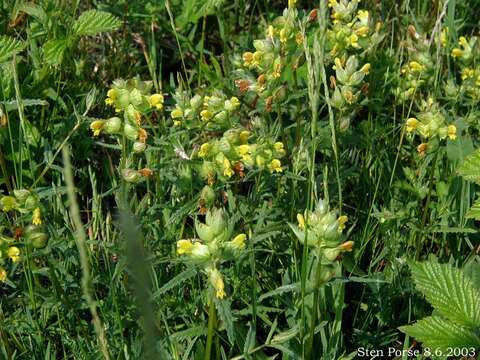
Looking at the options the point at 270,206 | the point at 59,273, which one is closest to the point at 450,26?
the point at 270,206

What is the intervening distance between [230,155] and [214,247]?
22.5 inches

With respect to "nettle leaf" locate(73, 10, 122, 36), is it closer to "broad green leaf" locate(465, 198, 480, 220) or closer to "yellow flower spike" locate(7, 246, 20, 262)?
"yellow flower spike" locate(7, 246, 20, 262)

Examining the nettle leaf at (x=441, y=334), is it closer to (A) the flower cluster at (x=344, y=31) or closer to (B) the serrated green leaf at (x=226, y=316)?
(B) the serrated green leaf at (x=226, y=316)

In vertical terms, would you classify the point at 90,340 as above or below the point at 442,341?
below

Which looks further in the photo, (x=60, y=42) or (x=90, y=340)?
(x=60, y=42)

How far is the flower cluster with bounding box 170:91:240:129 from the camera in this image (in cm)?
244

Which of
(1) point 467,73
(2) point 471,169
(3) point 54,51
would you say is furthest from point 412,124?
(3) point 54,51

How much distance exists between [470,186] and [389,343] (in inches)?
30.7

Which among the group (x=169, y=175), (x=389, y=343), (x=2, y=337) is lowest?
(x=389, y=343)

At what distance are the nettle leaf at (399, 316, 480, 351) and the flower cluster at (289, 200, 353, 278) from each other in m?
0.27

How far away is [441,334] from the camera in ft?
5.78

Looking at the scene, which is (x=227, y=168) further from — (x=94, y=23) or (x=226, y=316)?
(x=94, y=23)

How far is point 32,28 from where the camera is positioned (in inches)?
127

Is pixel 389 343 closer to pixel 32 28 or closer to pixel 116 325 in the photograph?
pixel 116 325
